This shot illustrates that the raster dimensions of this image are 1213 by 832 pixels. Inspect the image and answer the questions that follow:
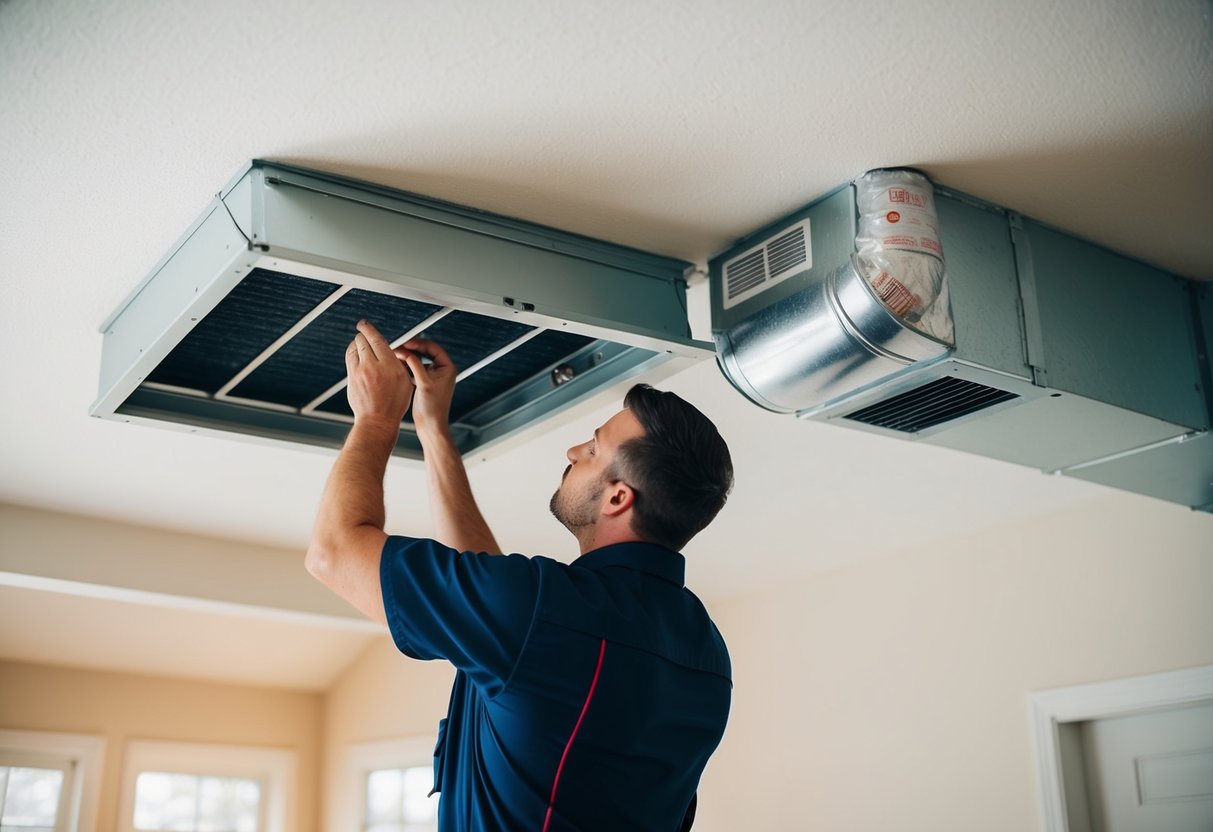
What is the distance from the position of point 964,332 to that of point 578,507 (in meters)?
0.71

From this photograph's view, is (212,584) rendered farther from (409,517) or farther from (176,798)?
(176,798)

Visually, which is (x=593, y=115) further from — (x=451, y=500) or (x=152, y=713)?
(x=152, y=713)

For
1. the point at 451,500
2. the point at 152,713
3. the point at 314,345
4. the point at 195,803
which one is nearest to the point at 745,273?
the point at 451,500

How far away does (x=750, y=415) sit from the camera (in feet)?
10.2

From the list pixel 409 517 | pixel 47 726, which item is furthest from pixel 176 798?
pixel 409 517

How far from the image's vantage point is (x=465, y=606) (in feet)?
5.24

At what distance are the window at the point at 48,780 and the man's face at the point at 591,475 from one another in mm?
4561

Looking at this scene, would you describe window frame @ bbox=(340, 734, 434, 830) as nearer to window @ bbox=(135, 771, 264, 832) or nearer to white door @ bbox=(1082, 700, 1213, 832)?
window @ bbox=(135, 771, 264, 832)

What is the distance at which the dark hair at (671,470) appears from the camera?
183 cm

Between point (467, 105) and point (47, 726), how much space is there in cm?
478

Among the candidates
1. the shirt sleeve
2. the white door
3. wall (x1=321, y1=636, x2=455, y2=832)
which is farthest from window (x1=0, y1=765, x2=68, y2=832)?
the shirt sleeve

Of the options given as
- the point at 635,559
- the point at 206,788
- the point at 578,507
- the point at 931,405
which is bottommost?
the point at 206,788

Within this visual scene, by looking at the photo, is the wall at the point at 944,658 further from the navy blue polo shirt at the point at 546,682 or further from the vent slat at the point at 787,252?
the navy blue polo shirt at the point at 546,682

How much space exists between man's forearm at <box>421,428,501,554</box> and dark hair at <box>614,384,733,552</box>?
397 mm
